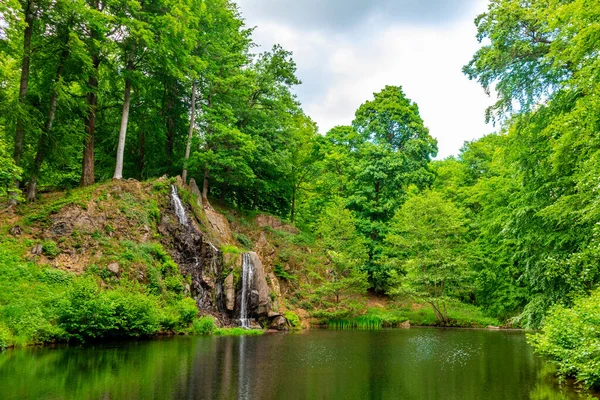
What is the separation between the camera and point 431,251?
24.7 m

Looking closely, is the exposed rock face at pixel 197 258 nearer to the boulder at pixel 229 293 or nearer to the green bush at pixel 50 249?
the boulder at pixel 229 293

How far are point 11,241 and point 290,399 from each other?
12424 millimetres

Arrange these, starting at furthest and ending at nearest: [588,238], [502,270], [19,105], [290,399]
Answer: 1. [502,270]
2. [19,105]
3. [588,238]
4. [290,399]

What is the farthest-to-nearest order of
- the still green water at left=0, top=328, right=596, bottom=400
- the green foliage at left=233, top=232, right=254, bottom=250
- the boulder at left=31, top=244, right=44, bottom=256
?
the green foliage at left=233, top=232, right=254, bottom=250, the boulder at left=31, top=244, right=44, bottom=256, the still green water at left=0, top=328, right=596, bottom=400

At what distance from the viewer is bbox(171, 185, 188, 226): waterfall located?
19.8 meters

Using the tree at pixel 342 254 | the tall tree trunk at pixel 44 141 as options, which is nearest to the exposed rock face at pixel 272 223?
the tree at pixel 342 254

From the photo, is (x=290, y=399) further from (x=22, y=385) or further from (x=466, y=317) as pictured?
(x=466, y=317)

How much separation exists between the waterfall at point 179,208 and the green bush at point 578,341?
15.6m

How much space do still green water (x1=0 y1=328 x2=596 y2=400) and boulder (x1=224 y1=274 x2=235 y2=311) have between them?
6.28m

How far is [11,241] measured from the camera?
540 inches

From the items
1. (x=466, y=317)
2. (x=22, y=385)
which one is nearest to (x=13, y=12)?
(x=22, y=385)

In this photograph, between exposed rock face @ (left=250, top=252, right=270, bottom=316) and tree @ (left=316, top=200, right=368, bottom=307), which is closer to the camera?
exposed rock face @ (left=250, top=252, right=270, bottom=316)

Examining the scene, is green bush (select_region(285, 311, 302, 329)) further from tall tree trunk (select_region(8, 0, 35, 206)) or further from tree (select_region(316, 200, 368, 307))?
tall tree trunk (select_region(8, 0, 35, 206))

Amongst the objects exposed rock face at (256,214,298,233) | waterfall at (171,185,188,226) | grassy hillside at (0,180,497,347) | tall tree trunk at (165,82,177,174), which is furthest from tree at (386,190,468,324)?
tall tree trunk at (165,82,177,174)
